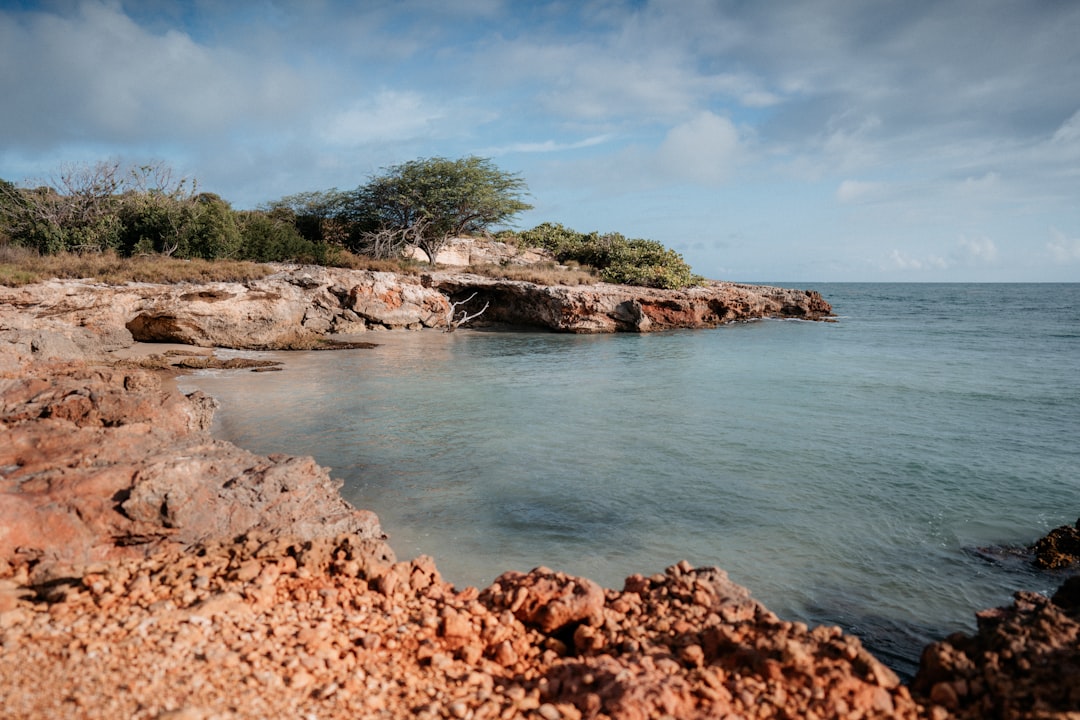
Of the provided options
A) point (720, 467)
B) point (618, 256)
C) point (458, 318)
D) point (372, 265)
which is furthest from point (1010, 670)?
point (618, 256)

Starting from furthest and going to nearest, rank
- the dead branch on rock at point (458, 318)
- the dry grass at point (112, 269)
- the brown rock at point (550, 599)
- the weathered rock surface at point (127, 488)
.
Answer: the dead branch on rock at point (458, 318), the dry grass at point (112, 269), the weathered rock surface at point (127, 488), the brown rock at point (550, 599)

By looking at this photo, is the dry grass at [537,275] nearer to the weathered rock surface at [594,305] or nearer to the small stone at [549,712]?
the weathered rock surface at [594,305]

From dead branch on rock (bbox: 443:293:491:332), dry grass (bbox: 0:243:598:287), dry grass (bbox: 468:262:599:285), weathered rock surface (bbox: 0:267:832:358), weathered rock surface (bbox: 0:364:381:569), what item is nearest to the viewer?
weathered rock surface (bbox: 0:364:381:569)

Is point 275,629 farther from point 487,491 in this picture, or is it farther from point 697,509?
point 697,509

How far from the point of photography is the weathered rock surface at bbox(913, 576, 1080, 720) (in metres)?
2.60

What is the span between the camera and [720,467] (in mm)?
7926

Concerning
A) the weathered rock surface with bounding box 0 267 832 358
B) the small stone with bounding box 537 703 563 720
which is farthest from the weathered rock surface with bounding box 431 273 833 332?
the small stone with bounding box 537 703 563 720

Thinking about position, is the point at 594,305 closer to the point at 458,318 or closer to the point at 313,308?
the point at 458,318

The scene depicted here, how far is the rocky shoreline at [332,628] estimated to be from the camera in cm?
269

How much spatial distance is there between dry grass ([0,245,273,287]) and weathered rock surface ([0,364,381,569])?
13.2 m

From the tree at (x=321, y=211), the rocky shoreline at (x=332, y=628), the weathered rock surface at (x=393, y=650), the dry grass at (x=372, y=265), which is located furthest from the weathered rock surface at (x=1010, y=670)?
the tree at (x=321, y=211)

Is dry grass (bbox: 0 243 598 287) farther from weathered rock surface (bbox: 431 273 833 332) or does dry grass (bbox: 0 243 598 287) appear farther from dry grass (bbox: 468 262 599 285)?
dry grass (bbox: 468 262 599 285)

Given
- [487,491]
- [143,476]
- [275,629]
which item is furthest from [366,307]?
[275,629]

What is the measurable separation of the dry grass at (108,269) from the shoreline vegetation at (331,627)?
541 inches
